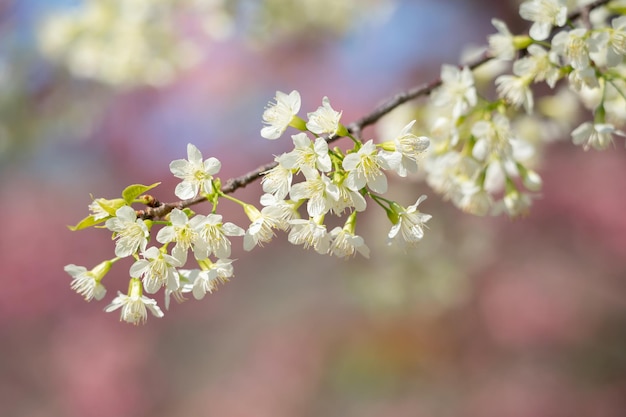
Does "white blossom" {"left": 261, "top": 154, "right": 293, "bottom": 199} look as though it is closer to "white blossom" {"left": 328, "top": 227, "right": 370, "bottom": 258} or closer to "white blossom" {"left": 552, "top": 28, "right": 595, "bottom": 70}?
"white blossom" {"left": 328, "top": 227, "right": 370, "bottom": 258}

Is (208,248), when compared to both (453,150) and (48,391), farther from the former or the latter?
(48,391)

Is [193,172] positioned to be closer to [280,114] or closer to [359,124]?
[280,114]

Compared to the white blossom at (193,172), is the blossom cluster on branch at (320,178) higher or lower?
lower

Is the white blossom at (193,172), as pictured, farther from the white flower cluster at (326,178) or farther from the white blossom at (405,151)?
the white blossom at (405,151)

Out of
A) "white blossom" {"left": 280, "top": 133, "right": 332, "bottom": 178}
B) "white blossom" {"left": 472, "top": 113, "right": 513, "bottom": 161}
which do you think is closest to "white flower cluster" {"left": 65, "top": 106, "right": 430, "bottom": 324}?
"white blossom" {"left": 280, "top": 133, "right": 332, "bottom": 178}

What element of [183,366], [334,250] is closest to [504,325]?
[183,366]

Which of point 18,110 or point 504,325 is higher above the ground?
point 18,110

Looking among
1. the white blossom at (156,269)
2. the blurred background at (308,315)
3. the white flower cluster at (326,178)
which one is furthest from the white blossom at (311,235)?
the blurred background at (308,315)

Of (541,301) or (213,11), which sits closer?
(213,11)
